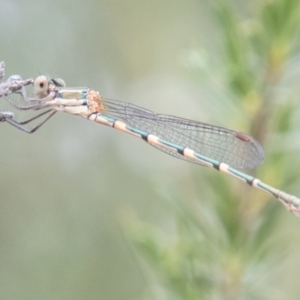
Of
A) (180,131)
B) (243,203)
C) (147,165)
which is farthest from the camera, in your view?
(147,165)

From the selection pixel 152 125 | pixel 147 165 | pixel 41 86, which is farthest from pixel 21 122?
pixel 147 165

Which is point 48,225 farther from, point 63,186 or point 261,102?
point 261,102

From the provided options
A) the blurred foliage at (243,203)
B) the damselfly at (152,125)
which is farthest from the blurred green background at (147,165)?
the damselfly at (152,125)

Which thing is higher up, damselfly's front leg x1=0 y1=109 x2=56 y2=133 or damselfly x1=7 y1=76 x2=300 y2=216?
damselfly x1=7 y1=76 x2=300 y2=216

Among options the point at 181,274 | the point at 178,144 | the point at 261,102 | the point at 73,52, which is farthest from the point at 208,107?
the point at 73,52

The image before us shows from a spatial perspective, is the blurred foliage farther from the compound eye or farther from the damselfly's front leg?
the compound eye

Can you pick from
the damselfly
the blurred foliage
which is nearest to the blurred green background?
the blurred foliage

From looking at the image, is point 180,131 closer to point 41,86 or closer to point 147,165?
point 41,86
